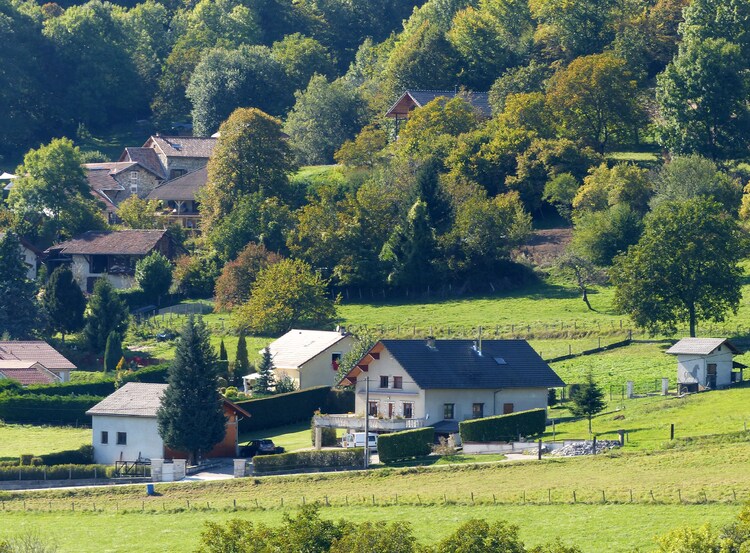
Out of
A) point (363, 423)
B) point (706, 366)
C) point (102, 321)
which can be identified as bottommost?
point (363, 423)

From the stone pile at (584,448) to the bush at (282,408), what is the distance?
20326 millimetres

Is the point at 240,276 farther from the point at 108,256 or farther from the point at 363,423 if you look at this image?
the point at 363,423

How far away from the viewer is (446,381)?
9075 centimetres

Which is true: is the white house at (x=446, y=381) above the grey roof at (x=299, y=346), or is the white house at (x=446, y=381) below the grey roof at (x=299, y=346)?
below

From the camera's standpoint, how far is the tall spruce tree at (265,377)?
101188 millimetres

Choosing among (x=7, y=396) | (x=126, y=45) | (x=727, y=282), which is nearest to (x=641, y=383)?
(x=727, y=282)

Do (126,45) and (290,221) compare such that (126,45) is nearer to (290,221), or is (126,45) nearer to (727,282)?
(290,221)

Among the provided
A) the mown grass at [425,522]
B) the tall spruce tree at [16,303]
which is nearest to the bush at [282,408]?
the mown grass at [425,522]

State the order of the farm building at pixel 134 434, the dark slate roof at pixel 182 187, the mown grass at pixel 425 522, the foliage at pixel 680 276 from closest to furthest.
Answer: the mown grass at pixel 425 522, the farm building at pixel 134 434, the foliage at pixel 680 276, the dark slate roof at pixel 182 187

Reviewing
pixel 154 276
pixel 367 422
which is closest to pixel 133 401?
pixel 367 422

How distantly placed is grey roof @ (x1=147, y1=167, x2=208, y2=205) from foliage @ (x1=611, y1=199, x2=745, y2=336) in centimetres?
5196

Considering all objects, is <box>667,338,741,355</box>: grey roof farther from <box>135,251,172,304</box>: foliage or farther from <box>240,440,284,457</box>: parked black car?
<box>135,251,172,304</box>: foliage

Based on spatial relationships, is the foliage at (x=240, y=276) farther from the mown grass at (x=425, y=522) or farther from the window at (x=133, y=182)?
the mown grass at (x=425, y=522)

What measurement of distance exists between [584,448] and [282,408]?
22333 mm
